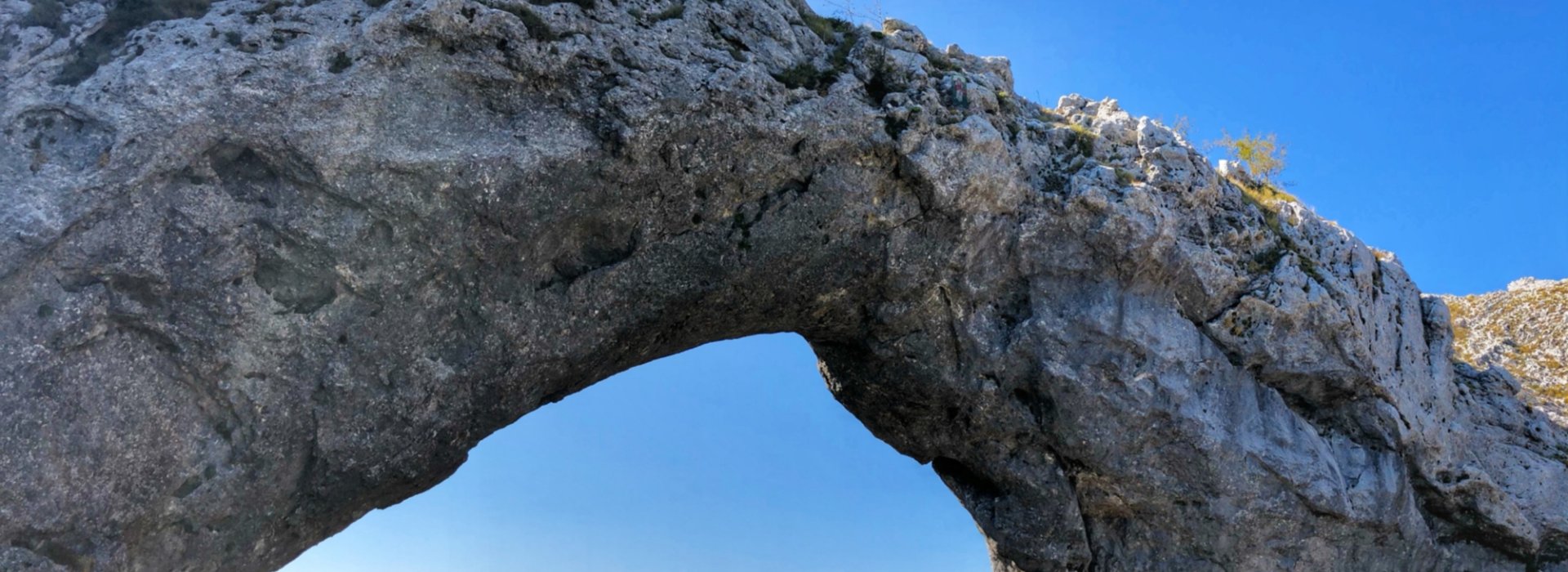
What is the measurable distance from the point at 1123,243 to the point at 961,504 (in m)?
3.76

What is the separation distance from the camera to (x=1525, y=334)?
17.8m

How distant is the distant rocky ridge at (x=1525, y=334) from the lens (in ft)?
53.3

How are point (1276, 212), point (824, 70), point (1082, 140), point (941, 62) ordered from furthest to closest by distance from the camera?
1. point (1276, 212)
2. point (1082, 140)
3. point (941, 62)
4. point (824, 70)

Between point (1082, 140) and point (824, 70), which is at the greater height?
point (1082, 140)

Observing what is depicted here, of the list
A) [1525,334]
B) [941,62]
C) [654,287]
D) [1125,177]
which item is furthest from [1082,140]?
[1525,334]

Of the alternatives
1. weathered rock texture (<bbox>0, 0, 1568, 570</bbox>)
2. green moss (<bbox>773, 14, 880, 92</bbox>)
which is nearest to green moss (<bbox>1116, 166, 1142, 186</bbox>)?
weathered rock texture (<bbox>0, 0, 1568, 570</bbox>)

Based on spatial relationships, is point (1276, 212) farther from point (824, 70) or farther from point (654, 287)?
point (654, 287)

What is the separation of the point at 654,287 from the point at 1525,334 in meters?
14.8

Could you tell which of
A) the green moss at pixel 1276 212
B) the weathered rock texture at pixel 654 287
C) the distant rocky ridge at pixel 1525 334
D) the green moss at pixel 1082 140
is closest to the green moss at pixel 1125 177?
the weathered rock texture at pixel 654 287

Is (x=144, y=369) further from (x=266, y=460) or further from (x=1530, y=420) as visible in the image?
(x=1530, y=420)

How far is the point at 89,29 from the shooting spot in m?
8.99

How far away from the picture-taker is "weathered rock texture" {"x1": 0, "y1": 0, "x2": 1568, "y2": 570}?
28.8 feet

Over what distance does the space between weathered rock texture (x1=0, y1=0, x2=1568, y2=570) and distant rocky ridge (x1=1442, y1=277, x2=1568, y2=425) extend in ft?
7.80

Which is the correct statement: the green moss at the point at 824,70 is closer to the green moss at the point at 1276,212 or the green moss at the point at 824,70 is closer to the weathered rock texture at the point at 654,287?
the weathered rock texture at the point at 654,287
